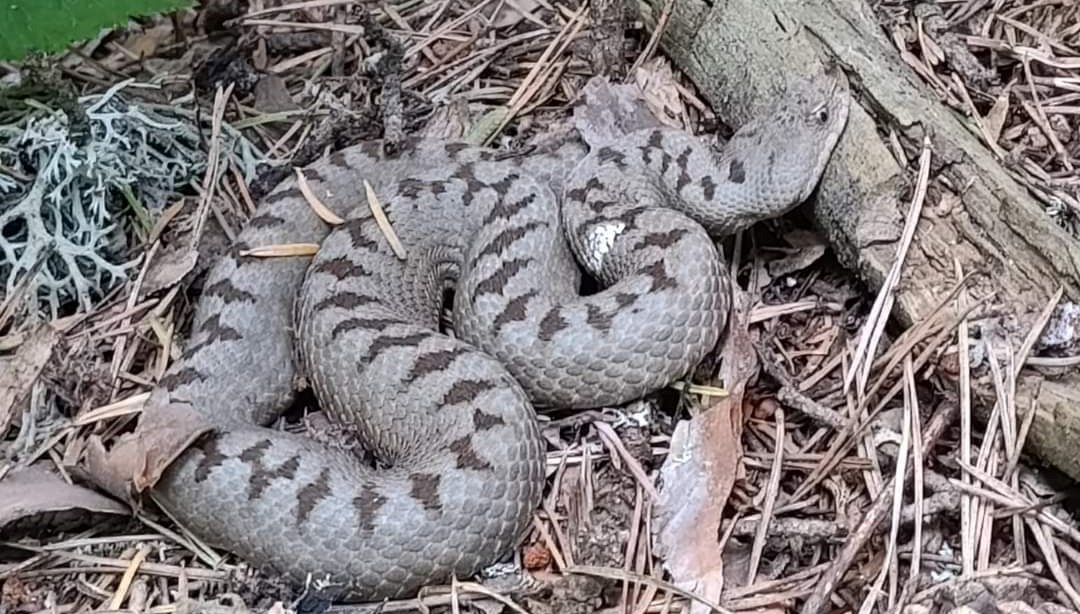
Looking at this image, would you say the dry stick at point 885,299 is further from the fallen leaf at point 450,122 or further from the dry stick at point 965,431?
the fallen leaf at point 450,122

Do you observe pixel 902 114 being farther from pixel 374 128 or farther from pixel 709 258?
pixel 374 128

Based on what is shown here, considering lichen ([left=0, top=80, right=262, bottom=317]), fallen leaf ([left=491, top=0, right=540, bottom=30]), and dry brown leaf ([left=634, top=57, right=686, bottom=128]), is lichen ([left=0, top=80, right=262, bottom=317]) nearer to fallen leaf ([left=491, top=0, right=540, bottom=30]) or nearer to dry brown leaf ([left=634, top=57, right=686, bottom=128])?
fallen leaf ([left=491, top=0, right=540, bottom=30])

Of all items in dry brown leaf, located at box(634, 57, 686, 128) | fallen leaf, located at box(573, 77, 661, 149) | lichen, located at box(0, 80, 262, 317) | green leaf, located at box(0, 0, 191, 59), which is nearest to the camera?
green leaf, located at box(0, 0, 191, 59)

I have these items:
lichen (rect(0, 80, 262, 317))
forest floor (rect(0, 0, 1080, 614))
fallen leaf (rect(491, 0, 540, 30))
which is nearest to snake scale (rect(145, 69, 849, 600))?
forest floor (rect(0, 0, 1080, 614))

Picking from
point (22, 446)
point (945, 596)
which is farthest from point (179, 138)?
point (945, 596)

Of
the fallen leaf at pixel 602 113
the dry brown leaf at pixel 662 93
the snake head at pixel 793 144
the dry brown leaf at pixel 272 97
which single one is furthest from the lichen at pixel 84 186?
the snake head at pixel 793 144

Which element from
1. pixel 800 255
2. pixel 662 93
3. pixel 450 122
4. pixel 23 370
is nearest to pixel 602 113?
pixel 662 93

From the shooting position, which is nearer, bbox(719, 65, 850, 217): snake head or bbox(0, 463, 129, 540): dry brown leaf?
bbox(0, 463, 129, 540): dry brown leaf
